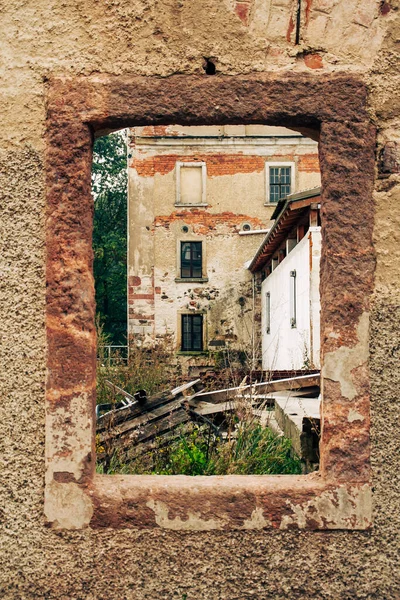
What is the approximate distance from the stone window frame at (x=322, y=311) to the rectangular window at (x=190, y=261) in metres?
15.1

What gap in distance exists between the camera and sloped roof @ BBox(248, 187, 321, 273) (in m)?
8.80

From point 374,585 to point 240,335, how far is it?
1504 centimetres

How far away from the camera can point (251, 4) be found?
255 centimetres

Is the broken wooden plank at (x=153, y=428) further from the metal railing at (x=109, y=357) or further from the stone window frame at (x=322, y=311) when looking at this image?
the stone window frame at (x=322, y=311)

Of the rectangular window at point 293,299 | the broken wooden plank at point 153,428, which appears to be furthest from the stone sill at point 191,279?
the broken wooden plank at point 153,428

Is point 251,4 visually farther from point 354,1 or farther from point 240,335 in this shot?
point 240,335

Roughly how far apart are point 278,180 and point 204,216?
2.33 meters

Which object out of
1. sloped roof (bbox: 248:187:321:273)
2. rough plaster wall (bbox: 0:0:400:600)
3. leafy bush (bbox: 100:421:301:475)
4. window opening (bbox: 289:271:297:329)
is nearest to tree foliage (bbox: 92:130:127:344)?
sloped roof (bbox: 248:187:321:273)

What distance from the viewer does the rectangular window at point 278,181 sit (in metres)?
17.6

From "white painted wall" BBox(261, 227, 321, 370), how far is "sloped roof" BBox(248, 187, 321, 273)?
437mm

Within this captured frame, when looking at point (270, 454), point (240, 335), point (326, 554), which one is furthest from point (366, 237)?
point (240, 335)

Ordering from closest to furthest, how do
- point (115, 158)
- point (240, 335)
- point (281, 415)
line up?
point (281, 415), point (240, 335), point (115, 158)

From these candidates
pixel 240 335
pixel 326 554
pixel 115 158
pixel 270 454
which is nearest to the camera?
pixel 326 554

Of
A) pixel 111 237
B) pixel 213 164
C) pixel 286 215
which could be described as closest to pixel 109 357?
pixel 286 215
